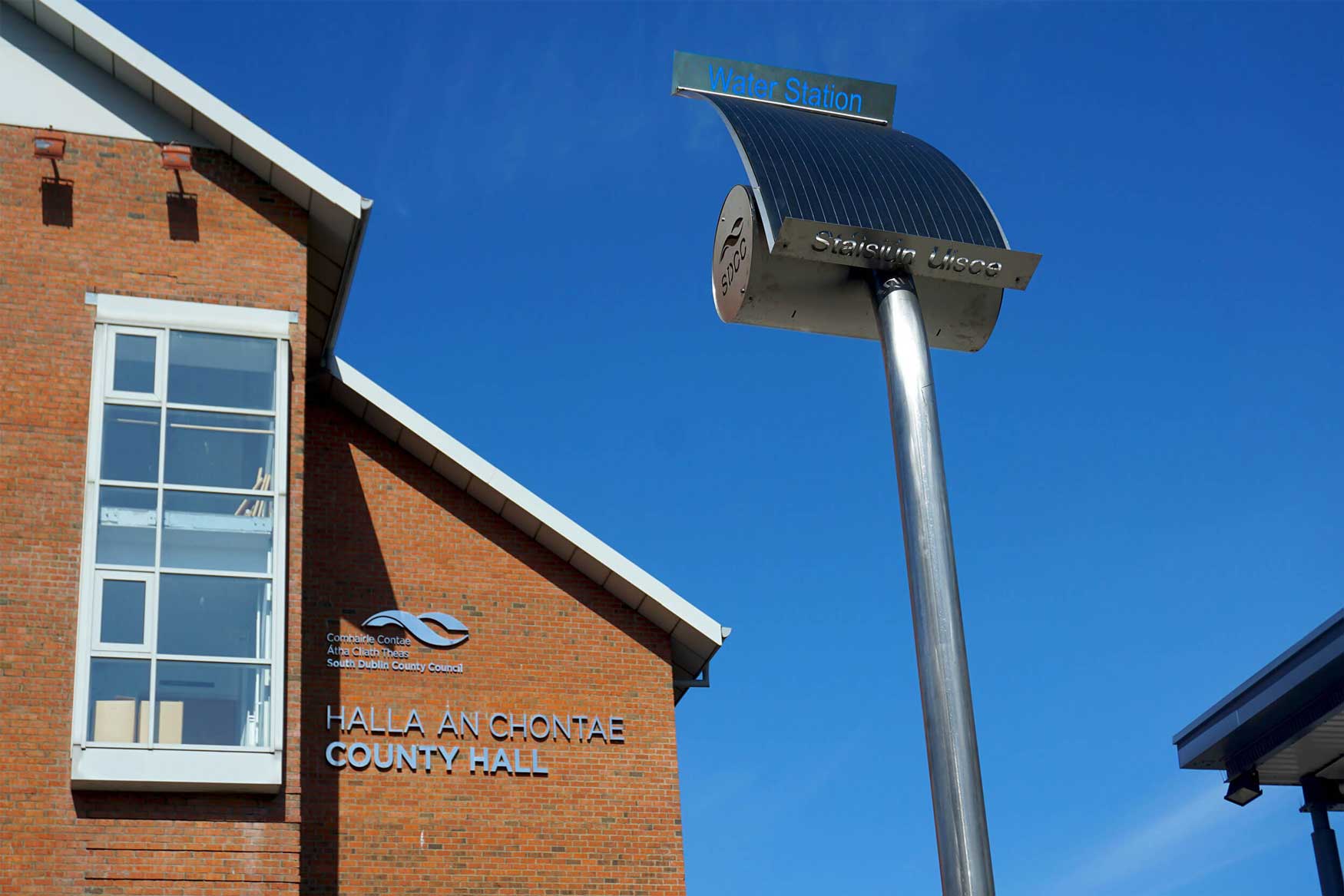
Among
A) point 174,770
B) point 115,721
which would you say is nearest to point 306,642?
point 115,721

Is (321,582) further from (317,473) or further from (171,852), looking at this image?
(171,852)

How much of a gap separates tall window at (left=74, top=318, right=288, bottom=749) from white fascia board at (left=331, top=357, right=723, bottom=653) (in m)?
2.75

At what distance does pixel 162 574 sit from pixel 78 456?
1.57 m

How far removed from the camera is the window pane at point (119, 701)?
1571 centimetres

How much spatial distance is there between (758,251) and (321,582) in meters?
9.57

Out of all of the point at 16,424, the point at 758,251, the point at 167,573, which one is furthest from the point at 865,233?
the point at 16,424

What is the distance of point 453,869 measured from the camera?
1900cm

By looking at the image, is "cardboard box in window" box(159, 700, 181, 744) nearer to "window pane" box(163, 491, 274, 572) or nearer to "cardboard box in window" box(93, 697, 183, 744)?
"cardboard box in window" box(93, 697, 183, 744)

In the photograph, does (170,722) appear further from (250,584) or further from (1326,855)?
(1326,855)

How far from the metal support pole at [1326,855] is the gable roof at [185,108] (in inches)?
584

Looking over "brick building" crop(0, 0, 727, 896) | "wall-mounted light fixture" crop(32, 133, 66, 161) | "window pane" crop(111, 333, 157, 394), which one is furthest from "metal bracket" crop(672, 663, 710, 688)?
"wall-mounted light fixture" crop(32, 133, 66, 161)

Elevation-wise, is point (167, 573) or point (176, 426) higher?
point (176, 426)

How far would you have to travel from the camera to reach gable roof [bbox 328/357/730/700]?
2036 centimetres

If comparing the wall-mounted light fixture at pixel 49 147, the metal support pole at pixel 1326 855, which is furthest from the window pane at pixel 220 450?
the metal support pole at pixel 1326 855
